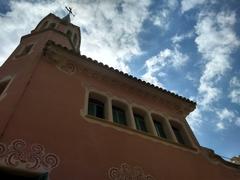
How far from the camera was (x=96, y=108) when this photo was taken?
7.58 m

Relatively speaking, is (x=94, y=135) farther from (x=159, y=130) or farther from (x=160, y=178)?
(x=159, y=130)

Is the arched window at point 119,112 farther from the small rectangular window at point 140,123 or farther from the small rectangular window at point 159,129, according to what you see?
the small rectangular window at point 159,129

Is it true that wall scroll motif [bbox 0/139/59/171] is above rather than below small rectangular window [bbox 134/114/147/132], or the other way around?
below

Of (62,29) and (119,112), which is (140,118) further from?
(62,29)

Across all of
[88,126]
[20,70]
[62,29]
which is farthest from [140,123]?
[62,29]

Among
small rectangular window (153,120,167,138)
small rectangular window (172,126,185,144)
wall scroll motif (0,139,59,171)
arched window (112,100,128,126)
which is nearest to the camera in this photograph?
wall scroll motif (0,139,59,171)

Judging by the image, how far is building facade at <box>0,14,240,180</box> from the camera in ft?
15.4

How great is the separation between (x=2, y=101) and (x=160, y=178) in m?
4.66

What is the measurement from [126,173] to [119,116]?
2674 millimetres

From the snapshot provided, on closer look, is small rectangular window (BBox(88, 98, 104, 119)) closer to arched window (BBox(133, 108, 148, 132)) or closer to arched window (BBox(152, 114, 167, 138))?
arched window (BBox(133, 108, 148, 132))

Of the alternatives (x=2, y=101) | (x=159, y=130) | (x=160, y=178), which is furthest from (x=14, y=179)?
(x=159, y=130)

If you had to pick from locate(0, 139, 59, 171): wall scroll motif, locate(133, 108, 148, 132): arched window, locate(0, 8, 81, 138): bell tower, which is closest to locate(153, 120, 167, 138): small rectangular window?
locate(133, 108, 148, 132): arched window

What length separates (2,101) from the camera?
5547 mm

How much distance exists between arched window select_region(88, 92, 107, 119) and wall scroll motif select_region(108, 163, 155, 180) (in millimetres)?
2208
